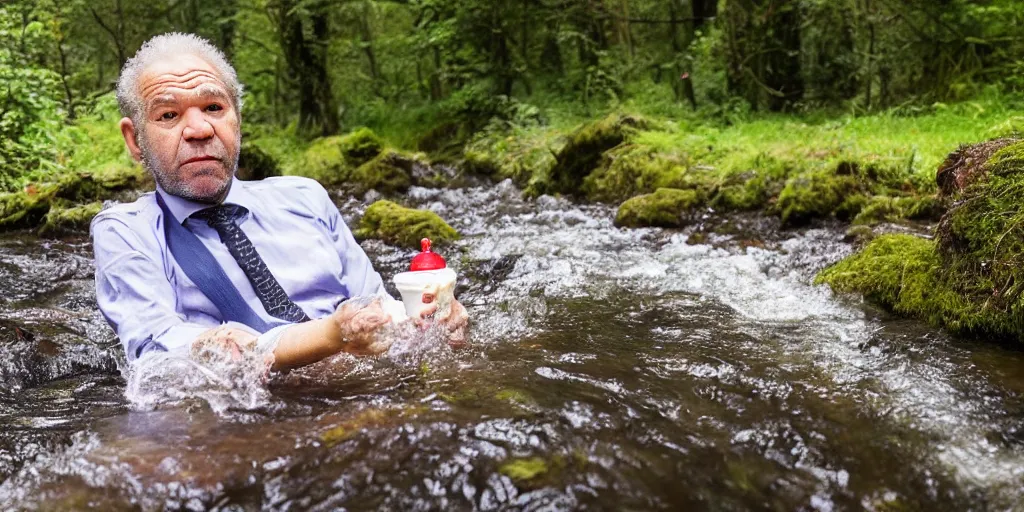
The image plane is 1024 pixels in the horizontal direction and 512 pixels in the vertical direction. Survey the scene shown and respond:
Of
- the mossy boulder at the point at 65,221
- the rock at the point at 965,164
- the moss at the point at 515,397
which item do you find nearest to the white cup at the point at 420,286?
the moss at the point at 515,397

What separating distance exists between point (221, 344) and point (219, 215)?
653 mm

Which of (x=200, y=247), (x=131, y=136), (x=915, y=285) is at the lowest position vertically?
(x=915, y=285)

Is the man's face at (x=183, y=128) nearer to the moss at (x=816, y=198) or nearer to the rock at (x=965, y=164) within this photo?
the rock at (x=965, y=164)

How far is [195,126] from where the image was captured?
104 inches

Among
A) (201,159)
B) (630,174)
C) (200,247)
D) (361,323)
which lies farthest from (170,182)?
(630,174)

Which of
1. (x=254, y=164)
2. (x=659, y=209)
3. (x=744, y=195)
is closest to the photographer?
(x=659, y=209)

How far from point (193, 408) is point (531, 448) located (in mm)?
1280

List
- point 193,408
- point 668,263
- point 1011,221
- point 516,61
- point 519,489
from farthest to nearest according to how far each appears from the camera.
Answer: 1. point 516,61
2. point 668,263
3. point 1011,221
4. point 193,408
5. point 519,489

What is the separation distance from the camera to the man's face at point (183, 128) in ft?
8.63

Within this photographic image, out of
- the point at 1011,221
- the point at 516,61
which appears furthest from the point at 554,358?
the point at 516,61

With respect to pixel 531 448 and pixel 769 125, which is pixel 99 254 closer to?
pixel 531 448

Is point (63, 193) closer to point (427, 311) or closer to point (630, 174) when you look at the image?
point (630, 174)

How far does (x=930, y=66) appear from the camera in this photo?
1185 cm

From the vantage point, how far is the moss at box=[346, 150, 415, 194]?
39.1 feet
